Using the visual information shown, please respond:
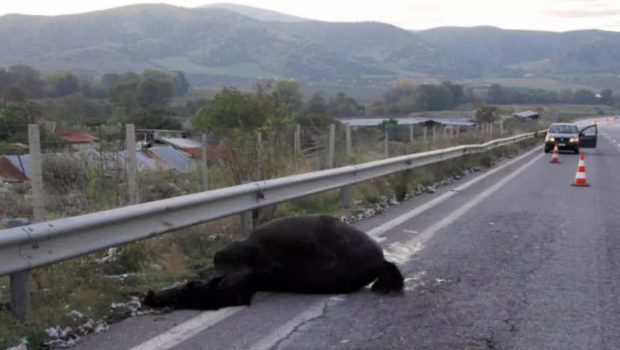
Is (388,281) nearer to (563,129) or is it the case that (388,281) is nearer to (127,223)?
(127,223)

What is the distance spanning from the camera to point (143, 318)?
5.85 m

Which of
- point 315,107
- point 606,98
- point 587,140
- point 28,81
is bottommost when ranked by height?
point 606,98

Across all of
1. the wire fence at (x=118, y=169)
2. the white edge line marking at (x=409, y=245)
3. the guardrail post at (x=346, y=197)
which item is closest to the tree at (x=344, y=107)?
the white edge line marking at (x=409, y=245)

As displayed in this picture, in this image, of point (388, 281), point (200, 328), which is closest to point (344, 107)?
point (388, 281)

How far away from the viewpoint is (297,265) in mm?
6555

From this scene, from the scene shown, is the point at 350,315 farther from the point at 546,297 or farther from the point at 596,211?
the point at 596,211

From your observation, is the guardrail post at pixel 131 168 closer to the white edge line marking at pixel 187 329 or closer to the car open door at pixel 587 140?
the white edge line marking at pixel 187 329

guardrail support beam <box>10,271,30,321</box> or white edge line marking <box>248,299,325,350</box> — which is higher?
guardrail support beam <box>10,271,30,321</box>

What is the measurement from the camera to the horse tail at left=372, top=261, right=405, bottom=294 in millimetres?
6629

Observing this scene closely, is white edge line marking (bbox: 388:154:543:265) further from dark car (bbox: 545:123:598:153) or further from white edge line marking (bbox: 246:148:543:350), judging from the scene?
dark car (bbox: 545:123:598:153)

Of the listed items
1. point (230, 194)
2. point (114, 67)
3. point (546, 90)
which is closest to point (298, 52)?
point (114, 67)

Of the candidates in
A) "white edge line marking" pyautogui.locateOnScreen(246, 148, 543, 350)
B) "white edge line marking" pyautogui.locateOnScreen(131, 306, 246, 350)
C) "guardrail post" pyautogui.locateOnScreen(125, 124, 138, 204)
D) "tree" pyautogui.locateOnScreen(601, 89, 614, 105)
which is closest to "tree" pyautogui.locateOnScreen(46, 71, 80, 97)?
"white edge line marking" pyautogui.locateOnScreen(246, 148, 543, 350)

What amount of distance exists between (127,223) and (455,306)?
8.71ft

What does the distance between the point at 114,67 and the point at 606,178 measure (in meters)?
146
